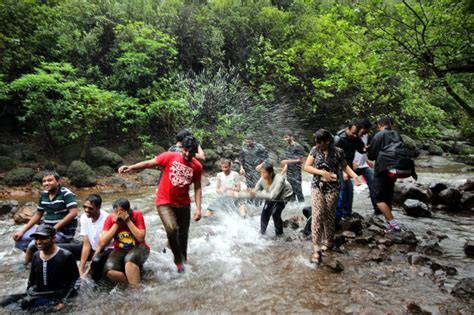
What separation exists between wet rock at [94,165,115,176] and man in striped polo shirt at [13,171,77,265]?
8779mm

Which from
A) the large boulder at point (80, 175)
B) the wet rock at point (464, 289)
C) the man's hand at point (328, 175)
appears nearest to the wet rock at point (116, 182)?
the large boulder at point (80, 175)

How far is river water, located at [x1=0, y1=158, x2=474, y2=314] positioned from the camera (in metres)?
3.82

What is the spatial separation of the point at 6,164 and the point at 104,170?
3644 mm

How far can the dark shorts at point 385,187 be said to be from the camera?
6.18m

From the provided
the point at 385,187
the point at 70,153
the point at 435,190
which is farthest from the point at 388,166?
the point at 70,153

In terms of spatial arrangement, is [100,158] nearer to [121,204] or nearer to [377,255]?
[121,204]

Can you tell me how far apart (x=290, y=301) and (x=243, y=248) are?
87.6 inches

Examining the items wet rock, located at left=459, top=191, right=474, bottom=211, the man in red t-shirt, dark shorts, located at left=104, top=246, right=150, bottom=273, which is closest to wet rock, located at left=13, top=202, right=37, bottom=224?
dark shorts, located at left=104, top=246, right=150, bottom=273

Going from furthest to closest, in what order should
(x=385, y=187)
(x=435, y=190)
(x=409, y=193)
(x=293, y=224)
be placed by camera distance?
1. (x=435, y=190)
2. (x=409, y=193)
3. (x=293, y=224)
4. (x=385, y=187)

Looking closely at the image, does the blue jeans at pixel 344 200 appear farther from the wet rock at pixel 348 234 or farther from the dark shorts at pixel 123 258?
the dark shorts at pixel 123 258

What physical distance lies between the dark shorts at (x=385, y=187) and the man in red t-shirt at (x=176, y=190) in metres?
3.77

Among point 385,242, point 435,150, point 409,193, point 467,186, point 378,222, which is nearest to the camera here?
point 385,242

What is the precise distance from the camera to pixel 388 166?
609cm

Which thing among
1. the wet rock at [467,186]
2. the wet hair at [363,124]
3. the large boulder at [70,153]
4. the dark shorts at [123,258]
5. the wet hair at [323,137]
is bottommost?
the dark shorts at [123,258]
